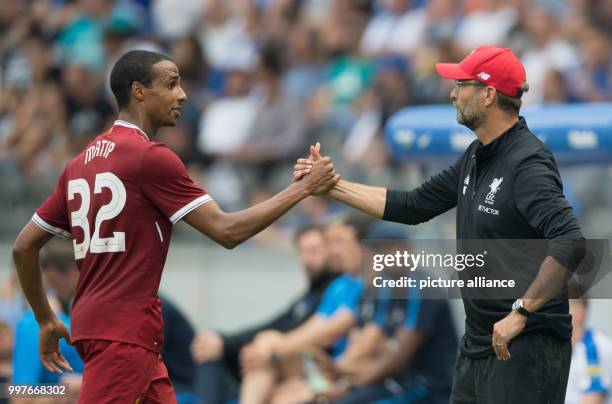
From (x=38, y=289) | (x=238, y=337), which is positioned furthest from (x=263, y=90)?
(x=38, y=289)

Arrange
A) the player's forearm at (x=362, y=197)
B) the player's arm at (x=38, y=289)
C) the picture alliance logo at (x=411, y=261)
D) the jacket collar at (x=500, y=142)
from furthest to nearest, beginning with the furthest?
1. the picture alliance logo at (x=411, y=261)
2. the player's forearm at (x=362, y=197)
3. the player's arm at (x=38, y=289)
4. the jacket collar at (x=500, y=142)

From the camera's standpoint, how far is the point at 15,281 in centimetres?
1027

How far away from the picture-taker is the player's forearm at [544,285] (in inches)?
207

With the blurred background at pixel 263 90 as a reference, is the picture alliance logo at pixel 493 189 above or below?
below

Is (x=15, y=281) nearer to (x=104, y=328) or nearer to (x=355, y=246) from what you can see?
(x=355, y=246)

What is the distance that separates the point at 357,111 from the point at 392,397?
5056 millimetres

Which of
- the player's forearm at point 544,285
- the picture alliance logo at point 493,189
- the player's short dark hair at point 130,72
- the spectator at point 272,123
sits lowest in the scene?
the player's forearm at point 544,285

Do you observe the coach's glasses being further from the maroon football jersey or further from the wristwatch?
the maroon football jersey

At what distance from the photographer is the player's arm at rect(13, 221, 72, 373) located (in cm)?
580

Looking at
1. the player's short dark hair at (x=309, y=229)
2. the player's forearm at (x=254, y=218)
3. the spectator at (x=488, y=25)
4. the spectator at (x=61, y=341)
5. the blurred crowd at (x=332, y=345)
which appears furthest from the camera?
the spectator at (x=488, y=25)

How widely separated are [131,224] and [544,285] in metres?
1.74

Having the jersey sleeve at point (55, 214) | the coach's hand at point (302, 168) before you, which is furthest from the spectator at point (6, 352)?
the coach's hand at point (302, 168)

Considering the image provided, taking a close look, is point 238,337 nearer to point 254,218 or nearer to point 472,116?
point 254,218

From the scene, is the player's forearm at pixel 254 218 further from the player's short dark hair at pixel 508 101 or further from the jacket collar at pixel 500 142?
the player's short dark hair at pixel 508 101
